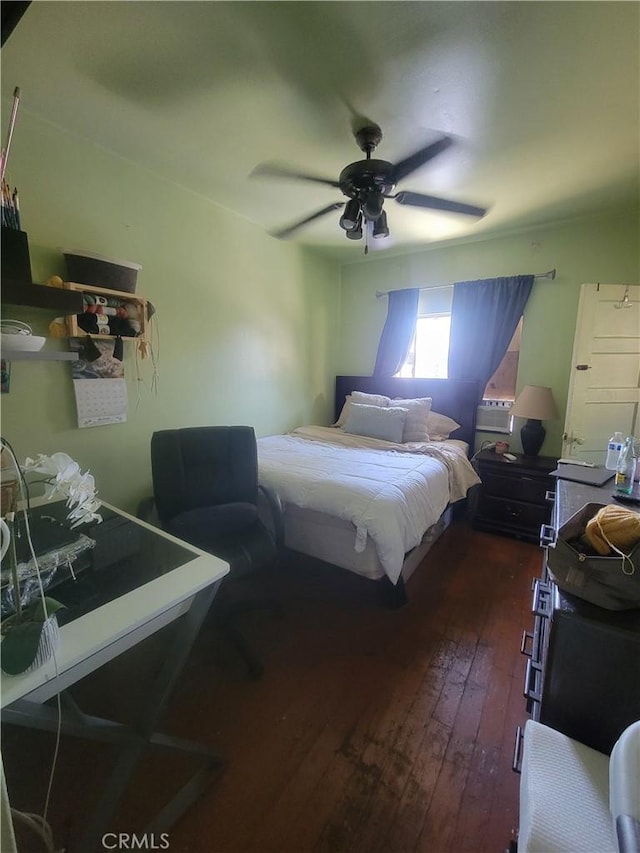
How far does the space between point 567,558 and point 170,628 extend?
1890 mm

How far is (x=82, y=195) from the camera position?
1.95 m

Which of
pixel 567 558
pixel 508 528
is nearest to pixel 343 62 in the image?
pixel 567 558

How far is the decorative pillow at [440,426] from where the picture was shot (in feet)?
10.6

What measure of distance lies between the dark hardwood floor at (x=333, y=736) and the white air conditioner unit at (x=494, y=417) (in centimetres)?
169

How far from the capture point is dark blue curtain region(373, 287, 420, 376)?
141 inches

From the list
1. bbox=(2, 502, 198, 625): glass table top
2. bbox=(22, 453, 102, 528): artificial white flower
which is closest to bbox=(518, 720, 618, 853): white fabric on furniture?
bbox=(2, 502, 198, 625): glass table top

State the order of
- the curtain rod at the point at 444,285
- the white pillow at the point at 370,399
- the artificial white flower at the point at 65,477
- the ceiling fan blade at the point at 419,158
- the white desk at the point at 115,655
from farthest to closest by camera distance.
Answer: the white pillow at the point at 370,399, the curtain rod at the point at 444,285, the ceiling fan blade at the point at 419,158, the artificial white flower at the point at 65,477, the white desk at the point at 115,655

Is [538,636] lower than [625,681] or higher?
lower

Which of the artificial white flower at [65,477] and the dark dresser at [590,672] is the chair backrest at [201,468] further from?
the dark dresser at [590,672]

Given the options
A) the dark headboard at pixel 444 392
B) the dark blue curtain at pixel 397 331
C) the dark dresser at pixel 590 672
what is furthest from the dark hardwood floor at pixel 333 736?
the dark blue curtain at pixel 397 331

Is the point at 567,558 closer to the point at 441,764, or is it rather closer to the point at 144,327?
the point at 441,764

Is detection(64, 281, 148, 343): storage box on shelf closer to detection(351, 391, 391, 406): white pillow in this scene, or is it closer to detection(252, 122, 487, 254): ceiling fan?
detection(252, 122, 487, 254): ceiling fan

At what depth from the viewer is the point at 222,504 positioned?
79.4 inches

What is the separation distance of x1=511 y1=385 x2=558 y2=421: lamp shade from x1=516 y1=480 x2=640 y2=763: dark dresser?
7.19ft
